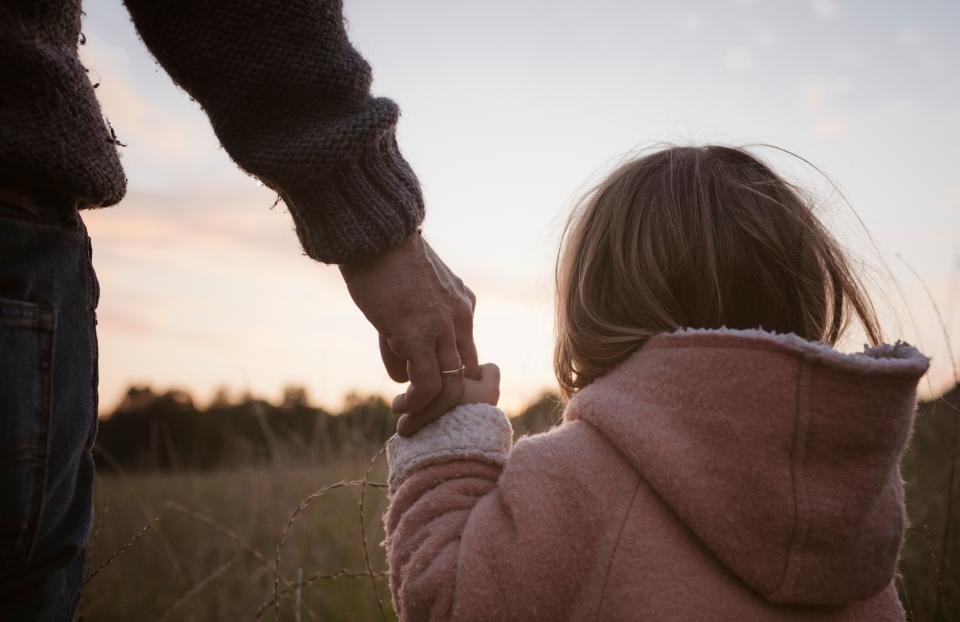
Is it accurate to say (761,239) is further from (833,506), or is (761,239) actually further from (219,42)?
(219,42)

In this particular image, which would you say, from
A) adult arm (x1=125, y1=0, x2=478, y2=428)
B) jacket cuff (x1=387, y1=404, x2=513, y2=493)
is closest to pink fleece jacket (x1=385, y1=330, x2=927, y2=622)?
jacket cuff (x1=387, y1=404, x2=513, y2=493)

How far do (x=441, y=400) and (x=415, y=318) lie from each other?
189mm

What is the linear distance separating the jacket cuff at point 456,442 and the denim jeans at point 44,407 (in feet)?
1.87

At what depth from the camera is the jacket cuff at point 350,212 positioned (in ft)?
4.52

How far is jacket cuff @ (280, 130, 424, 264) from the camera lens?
1378mm

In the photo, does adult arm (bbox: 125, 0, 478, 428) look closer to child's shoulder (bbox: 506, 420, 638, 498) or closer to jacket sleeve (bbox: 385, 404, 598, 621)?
jacket sleeve (bbox: 385, 404, 598, 621)

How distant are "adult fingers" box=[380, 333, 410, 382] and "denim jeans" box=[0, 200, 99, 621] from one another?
0.58 m

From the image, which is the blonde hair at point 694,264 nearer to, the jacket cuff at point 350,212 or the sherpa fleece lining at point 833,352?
the sherpa fleece lining at point 833,352

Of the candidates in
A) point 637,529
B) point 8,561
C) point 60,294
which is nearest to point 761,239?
point 637,529

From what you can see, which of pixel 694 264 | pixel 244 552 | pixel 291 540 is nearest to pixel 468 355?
pixel 694 264

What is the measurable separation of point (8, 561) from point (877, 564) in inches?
52.6

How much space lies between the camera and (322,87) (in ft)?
4.43

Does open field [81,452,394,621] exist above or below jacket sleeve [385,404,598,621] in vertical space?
below

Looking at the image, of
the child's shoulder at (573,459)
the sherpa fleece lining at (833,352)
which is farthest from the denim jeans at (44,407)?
the sherpa fleece lining at (833,352)
